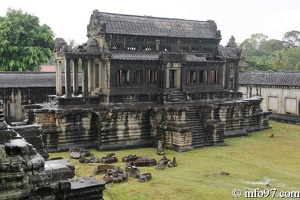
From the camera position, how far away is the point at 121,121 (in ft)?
77.9

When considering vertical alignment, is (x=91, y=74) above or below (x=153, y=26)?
below

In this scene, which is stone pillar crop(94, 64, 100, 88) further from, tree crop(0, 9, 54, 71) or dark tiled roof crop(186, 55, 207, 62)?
tree crop(0, 9, 54, 71)

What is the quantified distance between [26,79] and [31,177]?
23.2 meters

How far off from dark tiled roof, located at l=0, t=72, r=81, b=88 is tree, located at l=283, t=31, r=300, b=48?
88969 mm

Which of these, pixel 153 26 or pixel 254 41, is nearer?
pixel 153 26

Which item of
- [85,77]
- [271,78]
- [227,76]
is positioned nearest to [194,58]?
[227,76]

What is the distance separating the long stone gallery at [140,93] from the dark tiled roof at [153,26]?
8cm

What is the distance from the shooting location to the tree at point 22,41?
3853cm

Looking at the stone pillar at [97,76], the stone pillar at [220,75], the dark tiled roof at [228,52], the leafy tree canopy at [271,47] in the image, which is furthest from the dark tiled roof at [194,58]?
the leafy tree canopy at [271,47]

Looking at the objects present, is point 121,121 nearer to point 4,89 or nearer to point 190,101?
point 190,101

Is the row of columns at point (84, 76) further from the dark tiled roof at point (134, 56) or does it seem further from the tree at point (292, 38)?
the tree at point (292, 38)

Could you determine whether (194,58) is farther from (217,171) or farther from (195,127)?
(217,171)

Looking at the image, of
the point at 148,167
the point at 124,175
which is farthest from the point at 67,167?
the point at 148,167

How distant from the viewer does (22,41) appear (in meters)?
39.6
